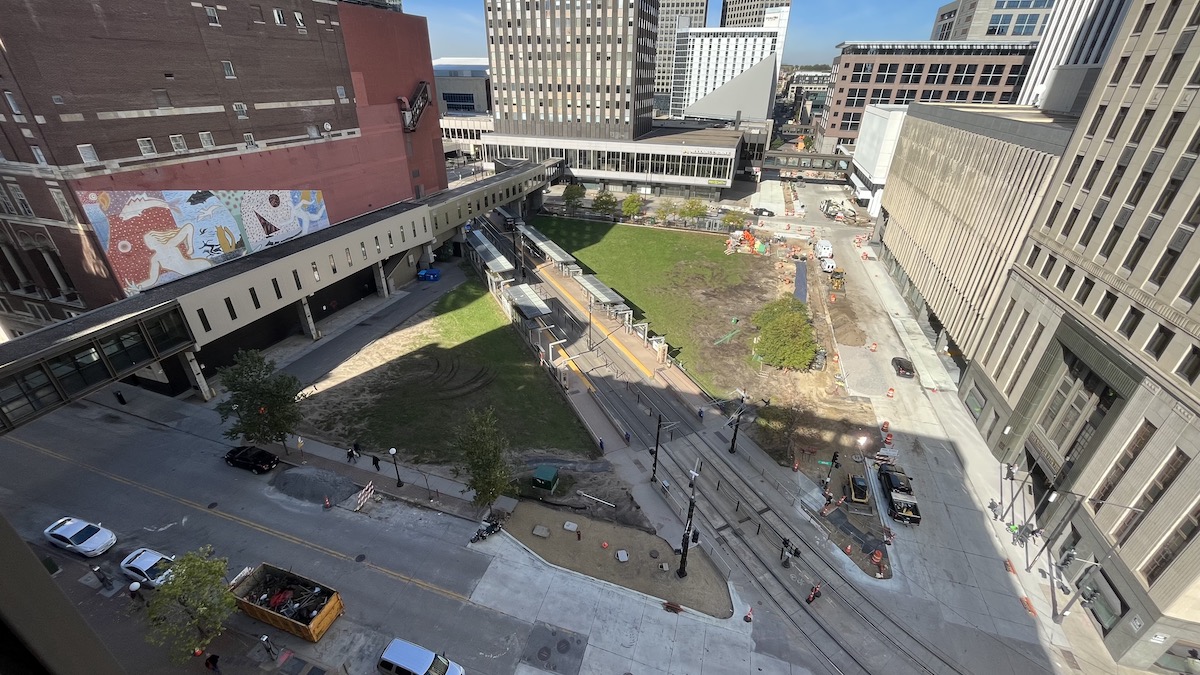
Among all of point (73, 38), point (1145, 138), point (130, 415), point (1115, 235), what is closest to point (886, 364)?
point (1115, 235)

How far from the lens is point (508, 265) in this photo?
191 ft

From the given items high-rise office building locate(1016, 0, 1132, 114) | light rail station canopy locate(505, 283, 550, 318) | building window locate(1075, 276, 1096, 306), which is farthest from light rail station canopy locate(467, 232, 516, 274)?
high-rise office building locate(1016, 0, 1132, 114)

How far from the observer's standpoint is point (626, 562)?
27.5 metres

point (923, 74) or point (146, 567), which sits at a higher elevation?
point (923, 74)

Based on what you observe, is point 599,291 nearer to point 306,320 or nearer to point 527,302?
point 527,302

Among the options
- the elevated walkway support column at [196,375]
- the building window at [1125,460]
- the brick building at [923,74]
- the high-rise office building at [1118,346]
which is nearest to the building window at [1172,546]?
the high-rise office building at [1118,346]

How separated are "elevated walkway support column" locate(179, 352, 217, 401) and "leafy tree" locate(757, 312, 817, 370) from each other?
4551 centimetres

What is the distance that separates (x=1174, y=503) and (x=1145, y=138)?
19.3 meters

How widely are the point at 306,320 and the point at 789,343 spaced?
1740 inches

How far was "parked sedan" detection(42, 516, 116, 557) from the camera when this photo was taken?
2529 centimetres

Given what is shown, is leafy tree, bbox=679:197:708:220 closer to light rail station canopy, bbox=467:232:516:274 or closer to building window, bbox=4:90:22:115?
light rail station canopy, bbox=467:232:516:274

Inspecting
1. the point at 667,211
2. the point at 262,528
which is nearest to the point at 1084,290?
the point at 262,528

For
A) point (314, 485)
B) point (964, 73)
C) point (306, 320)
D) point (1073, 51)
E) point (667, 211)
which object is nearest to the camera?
point (314, 485)

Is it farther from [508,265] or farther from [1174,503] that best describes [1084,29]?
[508,265]
